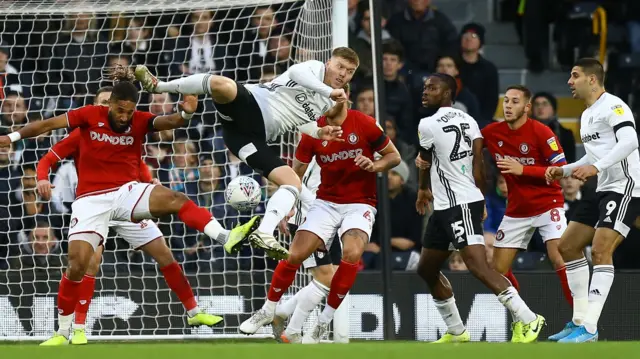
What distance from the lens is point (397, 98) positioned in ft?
39.7

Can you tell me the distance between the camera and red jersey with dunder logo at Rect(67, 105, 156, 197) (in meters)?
8.73

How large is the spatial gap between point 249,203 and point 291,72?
965mm

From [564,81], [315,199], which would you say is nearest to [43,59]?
[315,199]

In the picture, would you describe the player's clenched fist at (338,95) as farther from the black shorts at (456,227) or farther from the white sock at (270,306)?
the white sock at (270,306)

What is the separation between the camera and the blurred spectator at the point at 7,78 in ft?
35.7

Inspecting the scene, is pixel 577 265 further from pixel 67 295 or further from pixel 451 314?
pixel 67 295

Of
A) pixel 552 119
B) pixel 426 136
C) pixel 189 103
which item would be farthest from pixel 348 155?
pixel 552 119

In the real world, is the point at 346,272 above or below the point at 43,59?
below

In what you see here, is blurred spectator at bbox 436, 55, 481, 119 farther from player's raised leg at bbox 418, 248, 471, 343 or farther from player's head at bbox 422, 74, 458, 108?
player's raised leg at bbox 418, 248, 471, 343

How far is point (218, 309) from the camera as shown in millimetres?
10383

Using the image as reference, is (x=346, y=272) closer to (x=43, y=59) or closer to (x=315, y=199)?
(x=315, y=199)

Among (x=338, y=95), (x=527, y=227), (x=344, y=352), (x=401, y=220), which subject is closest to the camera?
(x=344, y=352)

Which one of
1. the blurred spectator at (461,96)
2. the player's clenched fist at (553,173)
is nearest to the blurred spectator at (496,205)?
the blurred spectator at (461,96)

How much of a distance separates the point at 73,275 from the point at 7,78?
3.44 m
